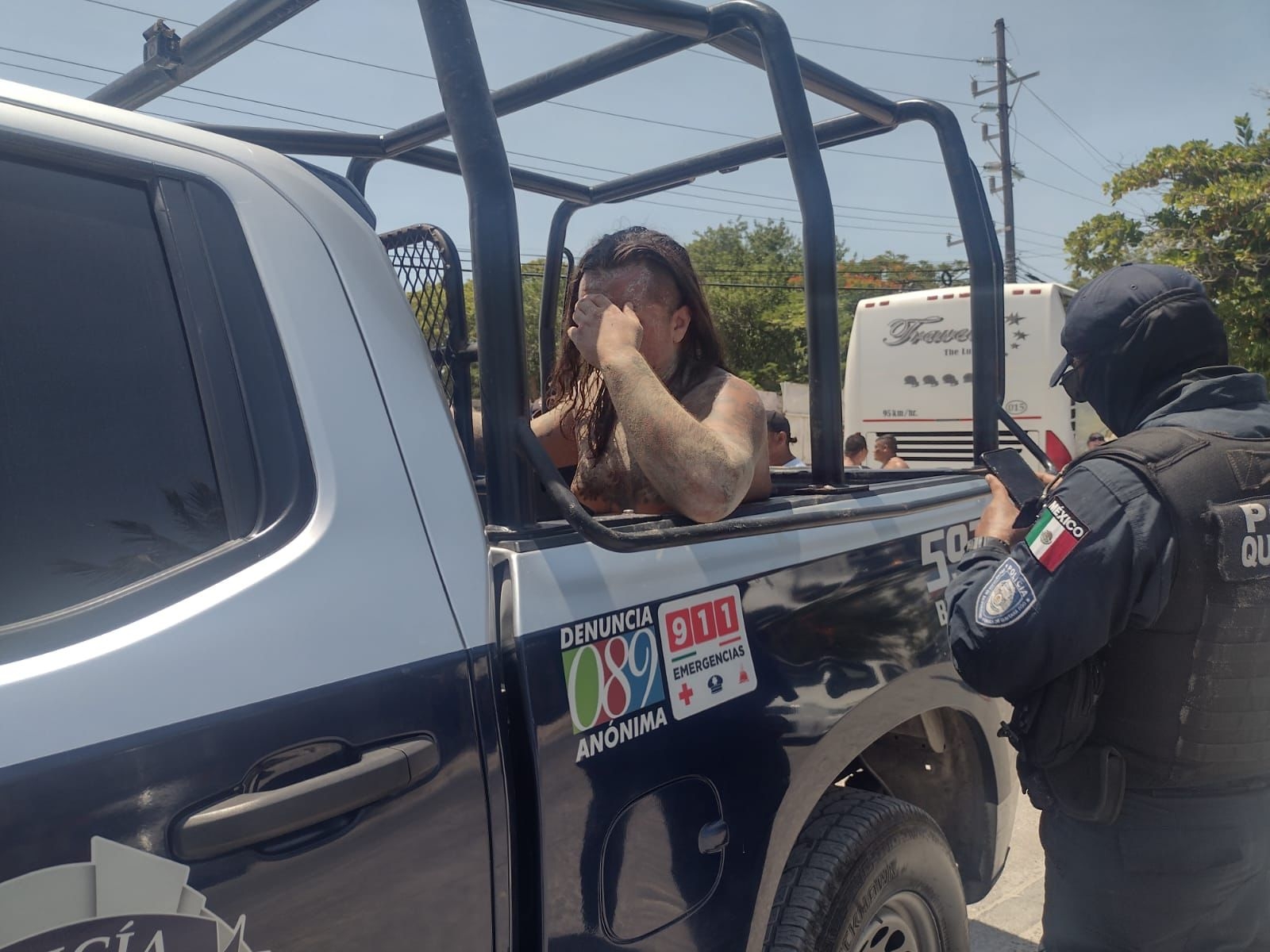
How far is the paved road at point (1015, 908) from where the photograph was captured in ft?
10.5

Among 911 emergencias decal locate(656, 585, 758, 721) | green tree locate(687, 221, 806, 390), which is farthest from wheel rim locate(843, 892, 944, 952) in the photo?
green tree locate(687, 221, 806, 390)

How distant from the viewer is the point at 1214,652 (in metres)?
1.73

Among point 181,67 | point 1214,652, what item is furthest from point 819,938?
point 181,67

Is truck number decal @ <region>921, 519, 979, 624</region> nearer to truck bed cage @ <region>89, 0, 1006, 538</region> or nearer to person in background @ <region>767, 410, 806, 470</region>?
truck bed cage @ <region>89, 0, 1006, 538</region>

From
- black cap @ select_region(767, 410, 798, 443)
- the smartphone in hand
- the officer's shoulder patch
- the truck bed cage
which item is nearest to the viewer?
the truck bed cage

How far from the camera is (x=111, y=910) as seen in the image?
0.95 metres

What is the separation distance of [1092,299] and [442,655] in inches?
56.4

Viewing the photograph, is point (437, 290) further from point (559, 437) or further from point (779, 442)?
point (779, 442)

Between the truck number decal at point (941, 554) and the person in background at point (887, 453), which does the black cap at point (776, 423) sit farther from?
the person in background at point (887, 453)

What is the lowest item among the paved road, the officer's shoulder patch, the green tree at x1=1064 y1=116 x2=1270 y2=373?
the paved road

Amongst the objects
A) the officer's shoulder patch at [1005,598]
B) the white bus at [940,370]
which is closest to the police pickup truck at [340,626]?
the officer's shoulder patch at [1005,598]

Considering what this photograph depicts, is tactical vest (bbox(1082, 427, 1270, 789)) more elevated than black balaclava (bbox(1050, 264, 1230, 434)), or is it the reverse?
black balaclava (bbox(1050, 264, 1230, 434))

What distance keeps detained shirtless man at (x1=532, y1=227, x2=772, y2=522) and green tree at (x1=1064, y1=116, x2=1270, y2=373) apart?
12698mm

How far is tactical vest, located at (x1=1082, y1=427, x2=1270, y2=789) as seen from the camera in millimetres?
1675
